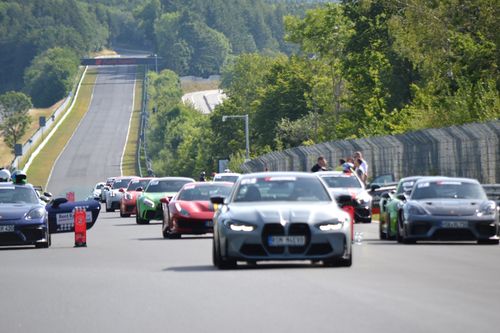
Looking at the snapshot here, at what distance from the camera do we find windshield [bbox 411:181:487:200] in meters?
28.3

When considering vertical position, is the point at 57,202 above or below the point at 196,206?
above

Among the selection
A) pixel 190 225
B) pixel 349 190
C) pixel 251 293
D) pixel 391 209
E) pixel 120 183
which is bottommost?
pixel 251 293

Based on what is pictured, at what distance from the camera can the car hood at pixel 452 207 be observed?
27297 millimetres

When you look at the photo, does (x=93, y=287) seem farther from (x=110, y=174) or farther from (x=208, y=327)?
(x=110, y=174)

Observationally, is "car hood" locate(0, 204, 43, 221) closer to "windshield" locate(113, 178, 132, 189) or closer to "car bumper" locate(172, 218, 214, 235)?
"car bumper" locate(172, 218, 214, 235)

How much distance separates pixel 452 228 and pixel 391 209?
262 centimetres

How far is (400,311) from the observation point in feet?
47.3

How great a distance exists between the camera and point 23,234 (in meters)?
29.1

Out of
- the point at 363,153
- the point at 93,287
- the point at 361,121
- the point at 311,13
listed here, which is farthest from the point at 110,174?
the point at 93,287

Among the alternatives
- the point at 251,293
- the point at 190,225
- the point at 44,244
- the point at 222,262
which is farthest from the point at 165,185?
the point at 251,293

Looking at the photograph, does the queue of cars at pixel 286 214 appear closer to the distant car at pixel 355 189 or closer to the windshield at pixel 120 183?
the distant car at pixel 355 189

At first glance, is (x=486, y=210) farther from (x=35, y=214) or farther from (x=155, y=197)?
(x=155, y=197)

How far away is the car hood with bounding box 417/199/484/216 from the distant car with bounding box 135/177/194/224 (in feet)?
53.4

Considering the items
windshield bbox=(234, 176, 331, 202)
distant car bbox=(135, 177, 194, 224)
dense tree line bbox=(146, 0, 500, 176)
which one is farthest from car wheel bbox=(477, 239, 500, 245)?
dense tree line bbox=(146, 0, 500, 176)
